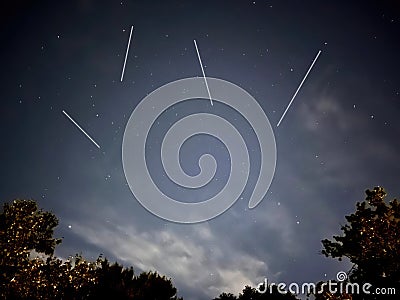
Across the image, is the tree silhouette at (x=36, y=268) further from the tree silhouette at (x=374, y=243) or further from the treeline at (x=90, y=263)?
the tree silhouette at (x=374, y=243)

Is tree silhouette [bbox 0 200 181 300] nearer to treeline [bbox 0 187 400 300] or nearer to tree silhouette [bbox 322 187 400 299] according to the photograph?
treeline [bbox 0 187 400 300]

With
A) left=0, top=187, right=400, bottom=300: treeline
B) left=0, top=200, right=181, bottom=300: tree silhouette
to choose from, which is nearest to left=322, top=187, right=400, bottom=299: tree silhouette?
left=0, top=187, right=400, bottom=300: treeline

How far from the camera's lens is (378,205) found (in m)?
17.8

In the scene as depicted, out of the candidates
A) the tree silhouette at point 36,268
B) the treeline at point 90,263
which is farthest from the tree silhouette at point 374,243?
the tree silhouette at point 36,268

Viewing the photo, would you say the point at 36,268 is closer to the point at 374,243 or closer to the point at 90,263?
the point at 90,263

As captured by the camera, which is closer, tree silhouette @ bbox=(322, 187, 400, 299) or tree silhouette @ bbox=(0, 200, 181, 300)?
tree silhouette @ bbox=(322, 187, 400, 299)

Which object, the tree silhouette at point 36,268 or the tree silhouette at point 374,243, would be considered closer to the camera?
the tree silhouette at point 374,243

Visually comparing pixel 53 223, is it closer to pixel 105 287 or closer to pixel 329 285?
pixel 105 287

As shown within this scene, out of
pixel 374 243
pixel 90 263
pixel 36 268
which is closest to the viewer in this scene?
pixel 374 243

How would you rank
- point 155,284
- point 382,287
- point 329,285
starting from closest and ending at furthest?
point 382,287 → point 329,285 → point 155,284

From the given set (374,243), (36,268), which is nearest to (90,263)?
(36,268)

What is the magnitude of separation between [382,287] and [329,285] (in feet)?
10.5

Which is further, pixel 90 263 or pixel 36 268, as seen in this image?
pixel 90 263

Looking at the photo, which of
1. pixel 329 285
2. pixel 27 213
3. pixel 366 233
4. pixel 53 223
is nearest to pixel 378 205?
pixel 366 233
